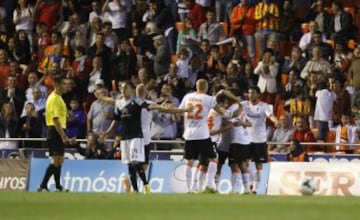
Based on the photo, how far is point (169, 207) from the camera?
66.7 feet

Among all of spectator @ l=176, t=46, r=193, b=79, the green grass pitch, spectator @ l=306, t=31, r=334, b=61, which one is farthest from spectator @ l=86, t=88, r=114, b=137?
the green grass pitch

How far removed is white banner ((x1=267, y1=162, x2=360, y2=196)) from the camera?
28.6 metres

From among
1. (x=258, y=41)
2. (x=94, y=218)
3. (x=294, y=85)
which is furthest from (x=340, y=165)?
(x=94, y=218)

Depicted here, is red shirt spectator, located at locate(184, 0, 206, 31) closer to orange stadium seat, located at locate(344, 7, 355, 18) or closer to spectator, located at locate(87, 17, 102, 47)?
spectator, located at locate(87, 17, 102, 47)

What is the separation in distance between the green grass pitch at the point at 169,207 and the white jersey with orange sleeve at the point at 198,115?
299 centimetres

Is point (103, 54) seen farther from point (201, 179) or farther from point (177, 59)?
point (201, 179)

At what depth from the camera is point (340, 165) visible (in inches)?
1130

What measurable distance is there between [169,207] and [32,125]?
14.8 m

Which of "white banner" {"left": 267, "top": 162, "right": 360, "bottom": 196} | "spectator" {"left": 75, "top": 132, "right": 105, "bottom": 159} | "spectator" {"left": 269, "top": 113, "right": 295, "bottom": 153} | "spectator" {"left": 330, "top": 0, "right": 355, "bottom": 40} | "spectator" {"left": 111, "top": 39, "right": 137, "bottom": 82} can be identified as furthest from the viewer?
"spectator" {"left": 111, "top": 39, "right": 137, "bottom": 82}

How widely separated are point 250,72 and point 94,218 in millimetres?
16253

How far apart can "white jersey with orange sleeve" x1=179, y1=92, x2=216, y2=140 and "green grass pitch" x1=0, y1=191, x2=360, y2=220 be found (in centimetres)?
299

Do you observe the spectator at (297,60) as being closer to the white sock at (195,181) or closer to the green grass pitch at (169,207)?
the white sock at (195,181)

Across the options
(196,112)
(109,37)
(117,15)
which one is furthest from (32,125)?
(196,112)

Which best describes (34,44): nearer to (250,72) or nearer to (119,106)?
(250,72)
